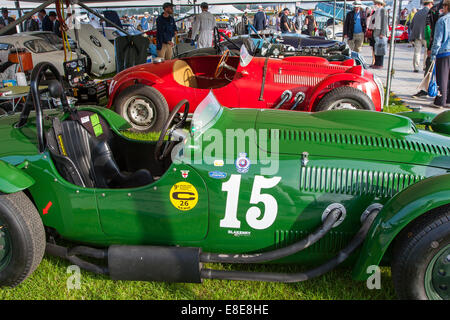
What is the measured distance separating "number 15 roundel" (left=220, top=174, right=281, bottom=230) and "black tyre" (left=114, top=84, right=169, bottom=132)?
3711 millimetres

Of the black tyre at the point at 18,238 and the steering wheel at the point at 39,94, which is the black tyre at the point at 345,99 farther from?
the black tyre at the point at 18,238

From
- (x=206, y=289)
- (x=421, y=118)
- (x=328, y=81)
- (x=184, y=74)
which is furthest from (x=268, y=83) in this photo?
(x=206, y=289)

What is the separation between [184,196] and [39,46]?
9.98 m

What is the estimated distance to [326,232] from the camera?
248 cm

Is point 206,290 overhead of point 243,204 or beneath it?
beneath

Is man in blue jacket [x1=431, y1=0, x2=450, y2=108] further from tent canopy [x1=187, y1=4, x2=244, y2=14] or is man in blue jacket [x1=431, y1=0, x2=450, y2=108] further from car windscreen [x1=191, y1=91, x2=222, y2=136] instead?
tent canopy [x1=187, y1=4, x2=244, y2=14]

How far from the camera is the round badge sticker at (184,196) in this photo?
8.61 feet

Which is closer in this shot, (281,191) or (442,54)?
(281,191)

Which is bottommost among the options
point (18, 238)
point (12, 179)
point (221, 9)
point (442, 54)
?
point (18, 238)

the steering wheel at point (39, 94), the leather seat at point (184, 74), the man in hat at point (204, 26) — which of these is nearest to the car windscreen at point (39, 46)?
the man in hat at point (204, 26)

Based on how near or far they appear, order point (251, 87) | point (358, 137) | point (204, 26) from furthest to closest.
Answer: point (204, 26) < point (251, 87) < point (358, 137)

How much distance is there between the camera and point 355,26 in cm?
1319

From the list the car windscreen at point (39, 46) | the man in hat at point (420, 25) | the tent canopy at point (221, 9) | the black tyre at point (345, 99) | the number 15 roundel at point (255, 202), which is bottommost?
the number 15 roundel at point (255, 202)

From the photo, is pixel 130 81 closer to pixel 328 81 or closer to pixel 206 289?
pixel 328 81
